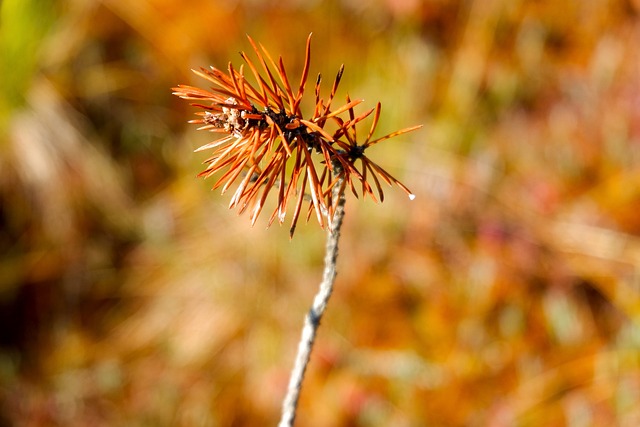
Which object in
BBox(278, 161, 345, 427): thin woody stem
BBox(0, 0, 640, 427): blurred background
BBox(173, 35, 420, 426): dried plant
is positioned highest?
BBox(0, 0, 640, 427): blurred background

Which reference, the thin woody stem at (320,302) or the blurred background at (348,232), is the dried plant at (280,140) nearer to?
the thin woody stem at (320,302)

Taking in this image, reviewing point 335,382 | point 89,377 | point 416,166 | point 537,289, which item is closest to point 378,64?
point 416,166

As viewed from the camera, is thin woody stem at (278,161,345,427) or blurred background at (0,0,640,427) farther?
blurred background at (0,0,640,427)

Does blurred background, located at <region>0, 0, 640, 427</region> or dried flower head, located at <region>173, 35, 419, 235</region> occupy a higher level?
blurred background, located at <region>0, 0, 640, 427</region>

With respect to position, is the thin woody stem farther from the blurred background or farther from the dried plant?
the blurred background

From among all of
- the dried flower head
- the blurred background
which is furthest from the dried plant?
the blurred background

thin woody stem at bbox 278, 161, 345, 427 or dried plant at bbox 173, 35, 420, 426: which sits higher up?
dried plant at bbox 173, 35, 420, 426

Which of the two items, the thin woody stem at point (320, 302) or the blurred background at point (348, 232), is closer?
the thin woody stem at point (320, 302)

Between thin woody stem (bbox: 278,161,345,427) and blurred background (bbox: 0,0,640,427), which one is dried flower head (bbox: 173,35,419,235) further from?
blurred background (bbox: 0,0,640,427)

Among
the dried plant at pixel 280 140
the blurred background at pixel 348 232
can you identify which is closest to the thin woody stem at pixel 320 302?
the dried plant at pixel 280 140
